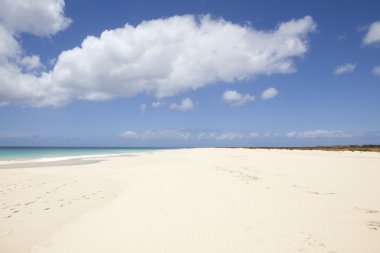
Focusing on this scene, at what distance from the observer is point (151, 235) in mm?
6371

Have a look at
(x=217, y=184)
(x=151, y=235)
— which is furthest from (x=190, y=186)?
(x=151, y=235)

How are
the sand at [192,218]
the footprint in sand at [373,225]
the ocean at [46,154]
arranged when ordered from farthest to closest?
the ocean at [46,154], the footprint in sand at [373,225], the sand at [192,218]

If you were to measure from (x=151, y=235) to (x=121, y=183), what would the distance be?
307 inches

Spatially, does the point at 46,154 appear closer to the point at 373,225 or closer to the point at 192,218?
the point at 192,218

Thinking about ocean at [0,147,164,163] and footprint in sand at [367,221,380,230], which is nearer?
footprint in sand at [367,221,380,230]

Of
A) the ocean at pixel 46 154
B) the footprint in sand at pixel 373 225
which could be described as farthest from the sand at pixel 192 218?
the ocean at pixel 46 154

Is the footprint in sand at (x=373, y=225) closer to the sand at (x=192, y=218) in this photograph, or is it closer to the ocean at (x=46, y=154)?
the sand at (x=192, y=218)

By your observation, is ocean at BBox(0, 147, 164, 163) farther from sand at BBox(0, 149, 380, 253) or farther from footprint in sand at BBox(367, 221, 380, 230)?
footprint in sand at BBox(367, 221, 380, 230)

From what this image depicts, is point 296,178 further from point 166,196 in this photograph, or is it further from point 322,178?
point 166,196

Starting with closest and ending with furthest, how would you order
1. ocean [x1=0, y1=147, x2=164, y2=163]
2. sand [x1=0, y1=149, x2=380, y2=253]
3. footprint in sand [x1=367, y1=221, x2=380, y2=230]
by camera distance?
sand [x1=0, y1=149, x2=380, y2=253]
footprint in sand [x1=367, y1=221, x2=380, y2=230]
ocean [x1=0, y1=147, x2=164, y2=163]

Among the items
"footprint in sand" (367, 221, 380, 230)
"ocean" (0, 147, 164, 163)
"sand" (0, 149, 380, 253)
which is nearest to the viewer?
"sand" (0, 149, 380, 253)

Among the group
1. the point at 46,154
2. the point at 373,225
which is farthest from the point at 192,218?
the point at 46,154

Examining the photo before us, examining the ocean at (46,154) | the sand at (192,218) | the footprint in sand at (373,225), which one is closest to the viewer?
the sand at (192,218)

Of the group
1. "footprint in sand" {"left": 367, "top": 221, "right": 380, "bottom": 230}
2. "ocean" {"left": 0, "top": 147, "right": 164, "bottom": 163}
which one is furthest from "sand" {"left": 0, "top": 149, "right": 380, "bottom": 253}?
"ocean" {"left": 0, "top": 147, "right": 164, "bottom": 163}
